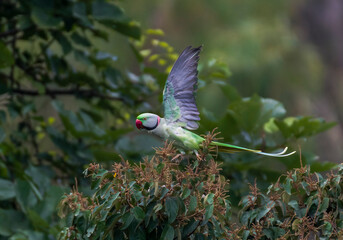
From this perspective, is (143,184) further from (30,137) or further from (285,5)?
(285,5)

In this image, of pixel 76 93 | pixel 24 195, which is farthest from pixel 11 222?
pixel 76 93

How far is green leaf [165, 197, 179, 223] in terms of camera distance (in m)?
0.83

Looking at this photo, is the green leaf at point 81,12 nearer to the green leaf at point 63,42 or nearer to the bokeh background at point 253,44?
the green leaf at point 63,42

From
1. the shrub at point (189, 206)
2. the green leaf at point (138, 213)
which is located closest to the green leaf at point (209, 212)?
the shrub at point (189, 206)

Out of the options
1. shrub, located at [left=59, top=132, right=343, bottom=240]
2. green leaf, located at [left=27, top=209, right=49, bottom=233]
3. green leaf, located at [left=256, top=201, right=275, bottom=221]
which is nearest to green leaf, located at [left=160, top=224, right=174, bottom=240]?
shrub, located at [left=59, top=132, right=343, bottom=240]

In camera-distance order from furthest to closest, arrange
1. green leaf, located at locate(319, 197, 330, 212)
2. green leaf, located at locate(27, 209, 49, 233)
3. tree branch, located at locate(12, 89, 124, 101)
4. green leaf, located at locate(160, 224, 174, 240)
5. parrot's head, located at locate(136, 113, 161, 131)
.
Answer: tree branch, located at locate(12, 89, 124, 101), green leaf, located at locate(27, 209, 49, 233), parrot's head, located at locate(136, 113, 161, 131), green leaf, located at locate(319, 197, 330, 212), green leaf, located at locate(160, 224, 174, 240)

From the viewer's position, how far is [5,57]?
1857 mm

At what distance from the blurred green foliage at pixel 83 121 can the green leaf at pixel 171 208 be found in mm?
740

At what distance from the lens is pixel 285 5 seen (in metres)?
5.63

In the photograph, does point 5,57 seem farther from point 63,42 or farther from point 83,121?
point 83,121

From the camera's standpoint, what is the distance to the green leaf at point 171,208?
83 centimetres

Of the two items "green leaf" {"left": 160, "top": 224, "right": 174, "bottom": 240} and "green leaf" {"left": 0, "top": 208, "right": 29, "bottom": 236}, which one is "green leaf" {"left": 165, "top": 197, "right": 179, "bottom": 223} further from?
"green leaf" {"left": 0, "top": 208, "right": 29, "bottom": 236}

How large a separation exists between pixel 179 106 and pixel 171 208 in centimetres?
30

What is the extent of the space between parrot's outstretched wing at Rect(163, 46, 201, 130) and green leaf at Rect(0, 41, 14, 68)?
3.11 ft
